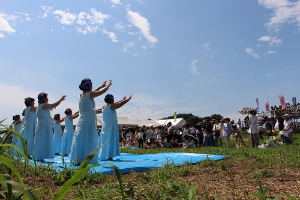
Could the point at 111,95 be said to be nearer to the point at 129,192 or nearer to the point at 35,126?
the point at 35,126

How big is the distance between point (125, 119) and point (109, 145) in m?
22.9

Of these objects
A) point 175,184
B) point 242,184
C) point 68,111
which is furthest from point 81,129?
point 68,111

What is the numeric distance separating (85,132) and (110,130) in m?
1.55

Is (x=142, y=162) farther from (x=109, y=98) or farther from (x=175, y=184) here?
(x=175, y=184)

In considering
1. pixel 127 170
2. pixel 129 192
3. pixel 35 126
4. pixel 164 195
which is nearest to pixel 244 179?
pixel 164 195

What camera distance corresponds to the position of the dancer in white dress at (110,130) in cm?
661

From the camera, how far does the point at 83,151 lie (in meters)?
5.26

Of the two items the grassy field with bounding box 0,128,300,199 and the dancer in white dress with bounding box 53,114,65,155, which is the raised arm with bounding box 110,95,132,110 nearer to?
the grassy field with bounding box 0,128,300,199

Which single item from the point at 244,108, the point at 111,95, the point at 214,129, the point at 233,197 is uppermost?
the point at 244,108

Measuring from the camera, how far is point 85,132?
5391 millimetres

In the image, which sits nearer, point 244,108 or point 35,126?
point 35,126

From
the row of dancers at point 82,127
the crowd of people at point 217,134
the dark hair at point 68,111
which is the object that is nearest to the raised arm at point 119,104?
the row of dancers at point 82,127

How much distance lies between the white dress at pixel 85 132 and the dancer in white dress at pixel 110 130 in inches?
46.8

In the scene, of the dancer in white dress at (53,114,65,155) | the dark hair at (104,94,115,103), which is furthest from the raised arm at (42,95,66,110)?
the dancer in white dress at (53,114,65,155)
